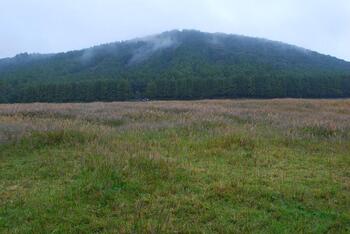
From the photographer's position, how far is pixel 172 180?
10.0m

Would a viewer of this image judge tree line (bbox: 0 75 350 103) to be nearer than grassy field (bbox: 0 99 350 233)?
No

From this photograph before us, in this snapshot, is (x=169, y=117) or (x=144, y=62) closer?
(x=169, y=117)

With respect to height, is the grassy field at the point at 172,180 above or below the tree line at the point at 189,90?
below

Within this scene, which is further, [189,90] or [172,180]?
[189,90]

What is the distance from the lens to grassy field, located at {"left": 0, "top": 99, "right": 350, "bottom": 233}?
25.9 ft

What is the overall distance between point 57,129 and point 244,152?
243 inches

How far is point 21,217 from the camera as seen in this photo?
319 inches

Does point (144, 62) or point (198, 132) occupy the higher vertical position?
point (144, 62)

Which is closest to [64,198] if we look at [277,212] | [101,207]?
[101,207]

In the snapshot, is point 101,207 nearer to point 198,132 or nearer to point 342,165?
point 342,165

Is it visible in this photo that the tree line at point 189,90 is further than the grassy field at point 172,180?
Yes

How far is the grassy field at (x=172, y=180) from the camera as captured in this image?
7.89 m

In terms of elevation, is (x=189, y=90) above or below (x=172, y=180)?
above

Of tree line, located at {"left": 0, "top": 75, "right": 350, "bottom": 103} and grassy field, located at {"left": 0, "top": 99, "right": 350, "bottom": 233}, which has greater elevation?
tree line, located at {"left": 0, "top": 75, "right": 350, "bottom": 103}
